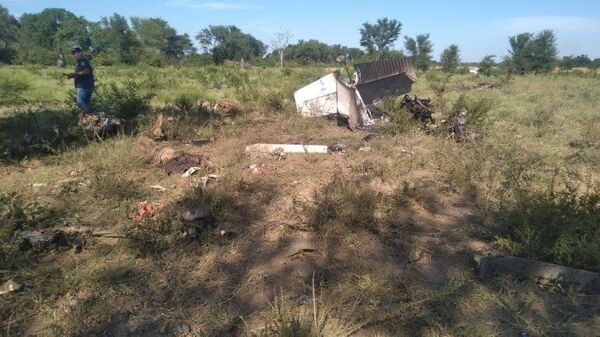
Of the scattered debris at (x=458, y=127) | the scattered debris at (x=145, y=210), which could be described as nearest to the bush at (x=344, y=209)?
the scattered debris at (x=145, y=210)

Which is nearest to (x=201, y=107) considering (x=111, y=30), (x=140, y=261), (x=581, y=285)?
(x=140, y=261)

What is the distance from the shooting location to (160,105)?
8.95 metres

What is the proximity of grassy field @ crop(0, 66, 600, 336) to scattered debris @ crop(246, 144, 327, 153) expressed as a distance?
0.26 m

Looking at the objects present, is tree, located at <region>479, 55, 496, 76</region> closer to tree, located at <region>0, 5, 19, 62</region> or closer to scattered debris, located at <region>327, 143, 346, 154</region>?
scattered debris, located at <region>327, 143, 346, 154</region>

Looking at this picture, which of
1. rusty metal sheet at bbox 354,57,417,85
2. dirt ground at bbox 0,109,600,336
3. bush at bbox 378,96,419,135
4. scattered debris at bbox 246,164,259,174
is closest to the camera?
dirt ground at bbox 0,109,600,336

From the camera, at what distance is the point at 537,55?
108 ft

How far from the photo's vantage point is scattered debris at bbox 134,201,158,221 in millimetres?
3389

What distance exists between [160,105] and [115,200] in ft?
18.5

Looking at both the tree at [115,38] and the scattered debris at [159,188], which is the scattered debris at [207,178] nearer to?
the scattered debris at [159,188]

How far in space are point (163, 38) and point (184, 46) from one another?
3653mm

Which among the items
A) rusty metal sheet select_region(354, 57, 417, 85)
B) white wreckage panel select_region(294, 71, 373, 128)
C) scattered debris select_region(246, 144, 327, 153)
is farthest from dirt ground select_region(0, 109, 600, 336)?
rusty metal sheet select_region(354, 57, 417, 85)

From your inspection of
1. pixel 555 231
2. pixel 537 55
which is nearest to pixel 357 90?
pixel 555 231

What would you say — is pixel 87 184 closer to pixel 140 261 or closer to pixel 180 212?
pixel 180 212

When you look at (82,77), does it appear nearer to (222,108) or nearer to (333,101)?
(222,108)
